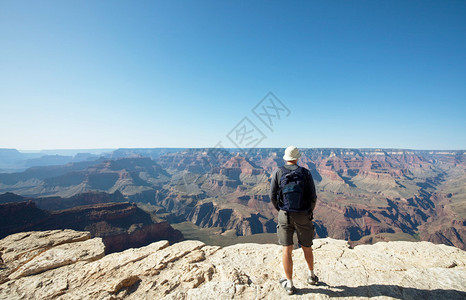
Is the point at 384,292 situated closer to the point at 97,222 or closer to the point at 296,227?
the point at 296,227

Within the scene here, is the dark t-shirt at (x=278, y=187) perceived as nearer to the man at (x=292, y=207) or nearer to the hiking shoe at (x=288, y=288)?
the man at (x=292, y=207)

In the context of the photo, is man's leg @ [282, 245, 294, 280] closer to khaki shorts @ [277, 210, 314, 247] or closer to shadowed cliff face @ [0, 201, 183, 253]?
khaki shorts @ [277, 210, 314, 247]

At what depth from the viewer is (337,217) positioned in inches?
3777

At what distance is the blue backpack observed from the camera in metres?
3.09

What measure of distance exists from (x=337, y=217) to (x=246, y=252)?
111 m

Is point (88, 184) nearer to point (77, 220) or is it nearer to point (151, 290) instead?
point (77, 220)

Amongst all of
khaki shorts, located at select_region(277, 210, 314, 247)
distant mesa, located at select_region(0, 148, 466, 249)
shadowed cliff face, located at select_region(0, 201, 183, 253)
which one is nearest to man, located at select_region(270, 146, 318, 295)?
khaki shorts, located at select_region(277, 210, 314, 247)

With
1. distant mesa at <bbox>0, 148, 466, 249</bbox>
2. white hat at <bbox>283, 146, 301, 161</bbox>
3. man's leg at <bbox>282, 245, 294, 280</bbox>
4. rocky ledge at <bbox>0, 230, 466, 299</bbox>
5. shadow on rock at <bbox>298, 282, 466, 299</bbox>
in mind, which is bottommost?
distant mesa at <bbox>0, 148, 466, 249</bbox>

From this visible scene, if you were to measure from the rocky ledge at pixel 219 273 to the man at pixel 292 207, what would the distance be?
55 centimetres

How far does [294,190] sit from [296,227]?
2.55ft

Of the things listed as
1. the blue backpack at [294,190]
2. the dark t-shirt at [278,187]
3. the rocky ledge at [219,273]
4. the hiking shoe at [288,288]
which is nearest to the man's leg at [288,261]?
the hiking shoe at [288,288]

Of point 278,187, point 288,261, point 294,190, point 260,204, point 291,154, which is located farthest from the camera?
point 260,204

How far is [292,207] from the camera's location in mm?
3127

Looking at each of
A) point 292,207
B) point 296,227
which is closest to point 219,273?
point 296,227
